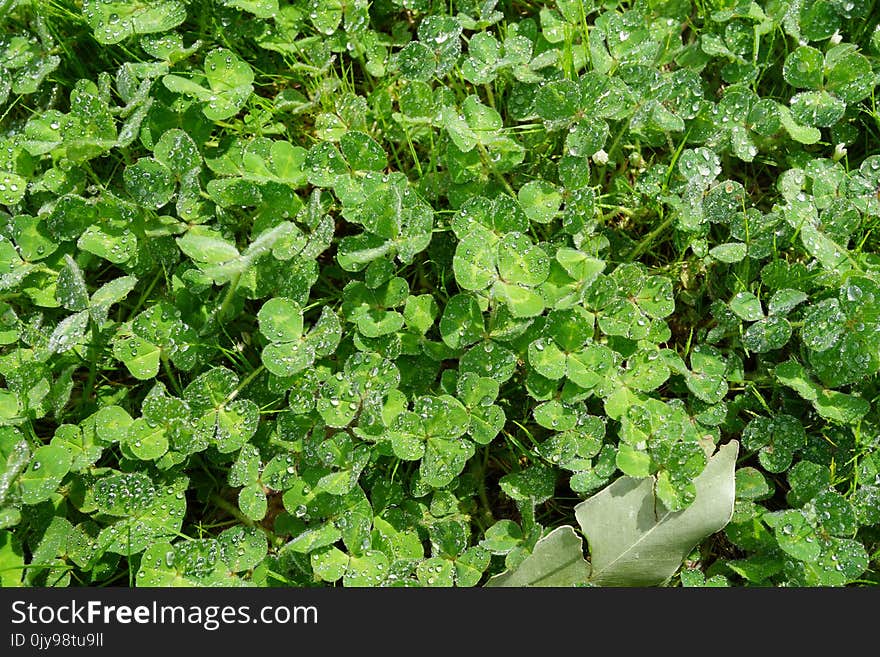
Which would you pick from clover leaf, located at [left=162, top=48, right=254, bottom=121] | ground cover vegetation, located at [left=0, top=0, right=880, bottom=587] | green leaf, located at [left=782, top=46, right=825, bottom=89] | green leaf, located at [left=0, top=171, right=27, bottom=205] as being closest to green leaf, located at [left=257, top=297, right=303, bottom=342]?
ground cover vegetation, located at [left=0, top=0, right=880, bottom=587]

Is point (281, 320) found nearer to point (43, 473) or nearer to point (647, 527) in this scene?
point (43, 473)

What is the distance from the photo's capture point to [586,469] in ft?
7.55

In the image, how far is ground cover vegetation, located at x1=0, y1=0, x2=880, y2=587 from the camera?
225 centimetres

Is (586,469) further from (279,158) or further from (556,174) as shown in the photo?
(279,158)

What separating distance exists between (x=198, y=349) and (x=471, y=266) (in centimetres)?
82

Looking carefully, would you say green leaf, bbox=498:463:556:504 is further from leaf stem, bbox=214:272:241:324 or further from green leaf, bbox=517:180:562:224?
leaf stem, bbox=214:272:241:324

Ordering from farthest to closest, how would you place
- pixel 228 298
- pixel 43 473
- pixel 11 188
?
pixel 11 188, pixel 228 298, pixel 43 473

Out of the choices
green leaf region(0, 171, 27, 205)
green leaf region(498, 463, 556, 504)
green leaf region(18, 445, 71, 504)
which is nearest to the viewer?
green leaf region(18, 445, 71, 504)

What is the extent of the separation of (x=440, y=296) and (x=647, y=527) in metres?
0.89

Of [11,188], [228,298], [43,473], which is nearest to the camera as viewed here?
[43,473]

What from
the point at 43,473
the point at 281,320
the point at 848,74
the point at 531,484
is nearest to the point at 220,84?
the point at 281,320

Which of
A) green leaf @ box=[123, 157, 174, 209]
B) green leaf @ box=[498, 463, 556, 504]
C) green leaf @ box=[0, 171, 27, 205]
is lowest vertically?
green leaf @ box=[498, 463, 556, 504]

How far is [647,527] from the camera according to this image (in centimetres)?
225

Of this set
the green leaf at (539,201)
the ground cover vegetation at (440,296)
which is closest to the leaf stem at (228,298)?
the ground cover vegetation at (440,296)
